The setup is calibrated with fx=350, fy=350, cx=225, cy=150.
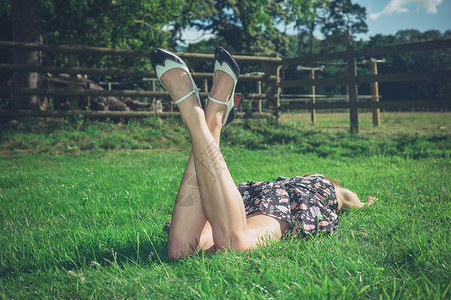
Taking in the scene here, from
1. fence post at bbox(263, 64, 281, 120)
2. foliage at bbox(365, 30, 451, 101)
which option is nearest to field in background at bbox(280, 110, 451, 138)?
fence post at bbox(263, 64, 281, 120)

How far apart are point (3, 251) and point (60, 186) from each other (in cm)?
182

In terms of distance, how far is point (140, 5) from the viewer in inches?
397

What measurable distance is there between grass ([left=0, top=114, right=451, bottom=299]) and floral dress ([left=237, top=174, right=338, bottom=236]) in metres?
0.12

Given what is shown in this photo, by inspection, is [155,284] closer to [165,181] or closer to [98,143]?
[165,181]

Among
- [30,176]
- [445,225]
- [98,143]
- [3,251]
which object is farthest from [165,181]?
[98,143]

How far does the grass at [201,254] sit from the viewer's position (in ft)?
5.11

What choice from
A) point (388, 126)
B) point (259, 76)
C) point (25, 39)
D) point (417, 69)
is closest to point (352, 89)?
point (388, 126)

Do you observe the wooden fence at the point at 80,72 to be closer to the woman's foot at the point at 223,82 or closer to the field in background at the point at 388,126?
the field in background at the point at 388,126

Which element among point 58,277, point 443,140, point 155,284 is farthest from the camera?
point 443,140

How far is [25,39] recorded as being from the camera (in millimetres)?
8516

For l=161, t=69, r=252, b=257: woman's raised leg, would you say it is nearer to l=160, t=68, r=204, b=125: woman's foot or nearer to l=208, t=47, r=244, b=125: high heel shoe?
l=160, t=68, r=204, b=125: woman's foot

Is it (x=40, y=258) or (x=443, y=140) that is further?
(x=443, y=140)

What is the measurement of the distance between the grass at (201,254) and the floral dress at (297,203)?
0.12 m

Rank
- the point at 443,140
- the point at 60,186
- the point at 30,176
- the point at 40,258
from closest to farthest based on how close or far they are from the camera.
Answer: the point at 40,258, the point at 60,186, the point at 30,176, the point at 443,140
